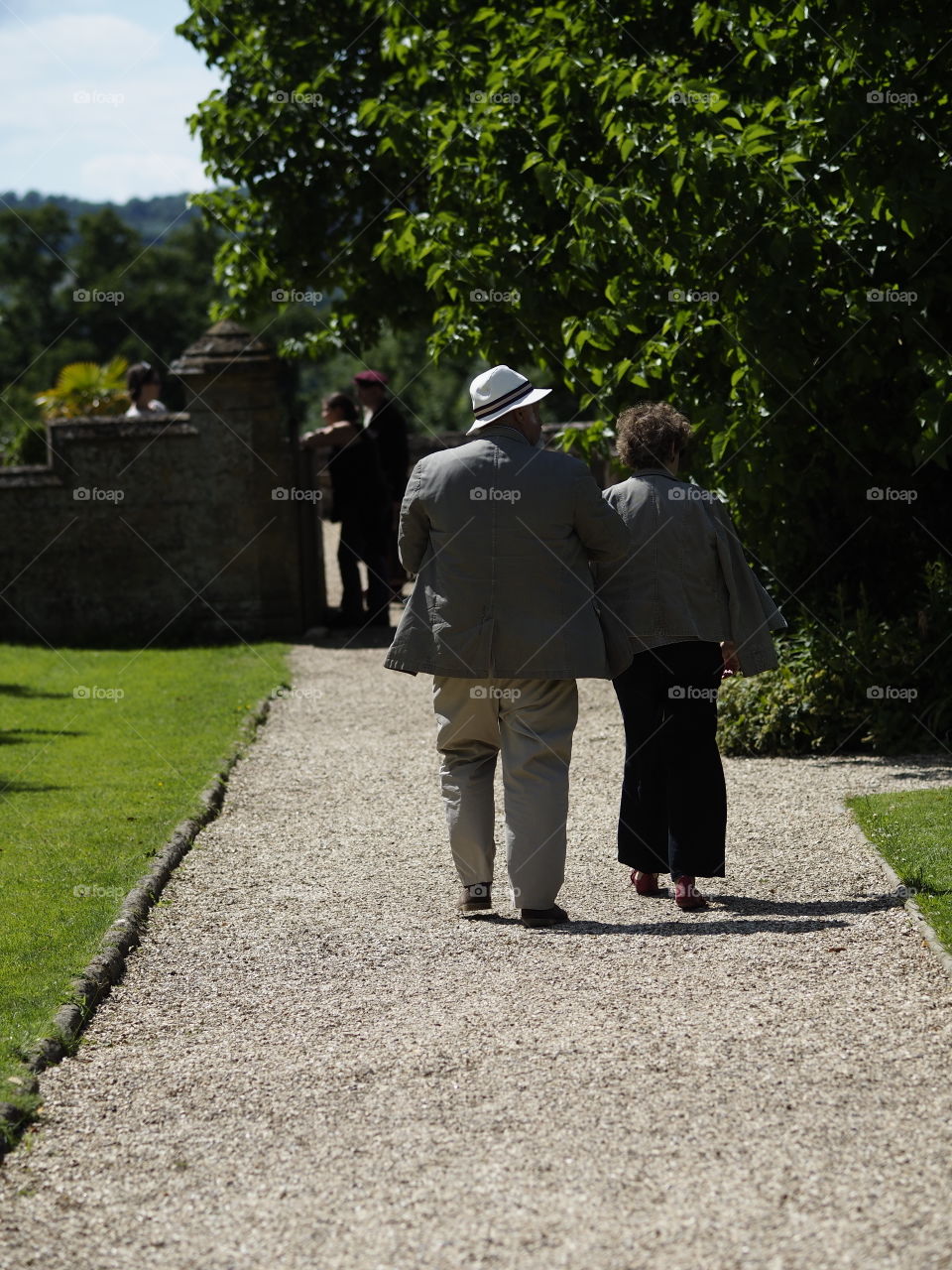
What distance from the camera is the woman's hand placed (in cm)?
617

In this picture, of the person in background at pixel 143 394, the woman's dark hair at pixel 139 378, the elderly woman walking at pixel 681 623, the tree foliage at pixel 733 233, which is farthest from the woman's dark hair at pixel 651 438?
the woman's dark hair at pixel 139 378

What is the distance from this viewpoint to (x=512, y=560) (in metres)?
5.72

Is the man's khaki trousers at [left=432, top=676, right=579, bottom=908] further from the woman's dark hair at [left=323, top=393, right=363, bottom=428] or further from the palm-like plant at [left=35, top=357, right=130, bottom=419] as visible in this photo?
the palm-like plant at [left=35, top=357, right=130, bottom=419]

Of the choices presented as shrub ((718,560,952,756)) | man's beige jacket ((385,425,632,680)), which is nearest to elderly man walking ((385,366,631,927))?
man's beige jacket ((385,425,632,680))

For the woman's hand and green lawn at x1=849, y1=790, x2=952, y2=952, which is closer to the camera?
green lawn at x1=849, y1=790, x2=952, y2=952

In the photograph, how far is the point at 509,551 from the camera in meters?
5.71

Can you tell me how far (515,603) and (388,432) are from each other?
925cm

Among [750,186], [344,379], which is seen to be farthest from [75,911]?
[344,379]

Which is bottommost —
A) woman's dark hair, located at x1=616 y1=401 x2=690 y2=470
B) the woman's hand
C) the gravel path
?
the gravel path

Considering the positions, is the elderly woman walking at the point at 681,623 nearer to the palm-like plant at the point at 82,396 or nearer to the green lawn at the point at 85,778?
the green lawn at the point at 85,778

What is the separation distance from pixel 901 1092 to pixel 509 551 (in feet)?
7.88

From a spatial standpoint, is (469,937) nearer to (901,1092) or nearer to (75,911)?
(75,911)

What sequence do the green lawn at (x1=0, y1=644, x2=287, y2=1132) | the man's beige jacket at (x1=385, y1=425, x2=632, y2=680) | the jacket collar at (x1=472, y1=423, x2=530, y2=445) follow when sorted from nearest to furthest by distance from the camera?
the green lawn at (x1=0, y1=644, x2=287, y2=1132) < the man's beige jacket at (x1=385, y1=425, x2=632, y2=680) < the jacket collar at (x1=472, y1=423, x2=530, y2=445)

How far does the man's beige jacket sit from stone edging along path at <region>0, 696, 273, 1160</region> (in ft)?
4.56
